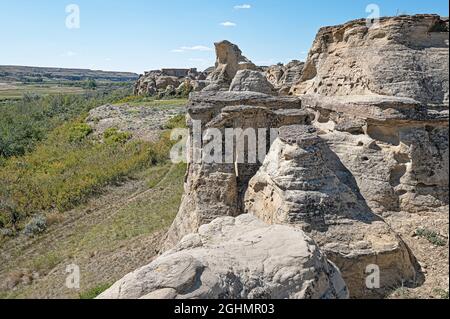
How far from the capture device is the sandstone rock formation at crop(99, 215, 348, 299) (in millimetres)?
5418

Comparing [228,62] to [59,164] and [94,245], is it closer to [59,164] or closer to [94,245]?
[59,164]

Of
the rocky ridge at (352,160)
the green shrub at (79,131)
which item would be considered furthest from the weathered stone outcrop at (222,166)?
the green shrub at (79,131)

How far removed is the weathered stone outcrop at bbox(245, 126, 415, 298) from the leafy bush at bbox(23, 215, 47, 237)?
10494mm

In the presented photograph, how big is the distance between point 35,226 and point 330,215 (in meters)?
12.2

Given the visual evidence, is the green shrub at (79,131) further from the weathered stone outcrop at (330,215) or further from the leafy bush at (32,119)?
the weathered stone outcrop at (330,215)

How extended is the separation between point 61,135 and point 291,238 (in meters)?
33.7

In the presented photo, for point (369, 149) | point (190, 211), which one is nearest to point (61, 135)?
point (190, 211)

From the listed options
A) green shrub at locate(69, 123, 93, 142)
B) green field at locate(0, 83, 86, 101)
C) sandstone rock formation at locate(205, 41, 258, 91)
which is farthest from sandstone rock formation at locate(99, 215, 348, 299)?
green field at locate(0, 83, 86, 101)

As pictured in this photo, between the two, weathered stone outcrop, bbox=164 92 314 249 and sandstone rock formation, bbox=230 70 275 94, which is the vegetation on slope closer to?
weathered stone outcrop, bbox=164 92 314 249

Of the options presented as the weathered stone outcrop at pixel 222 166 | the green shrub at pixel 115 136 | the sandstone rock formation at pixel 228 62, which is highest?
the sandstone rock formation at pixel 228 62

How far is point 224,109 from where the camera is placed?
1005 centimetres

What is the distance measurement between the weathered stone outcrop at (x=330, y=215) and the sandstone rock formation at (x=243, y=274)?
4.56 feet

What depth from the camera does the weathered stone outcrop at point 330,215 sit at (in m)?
7.54

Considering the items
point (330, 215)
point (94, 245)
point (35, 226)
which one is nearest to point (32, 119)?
point (35, 226)
